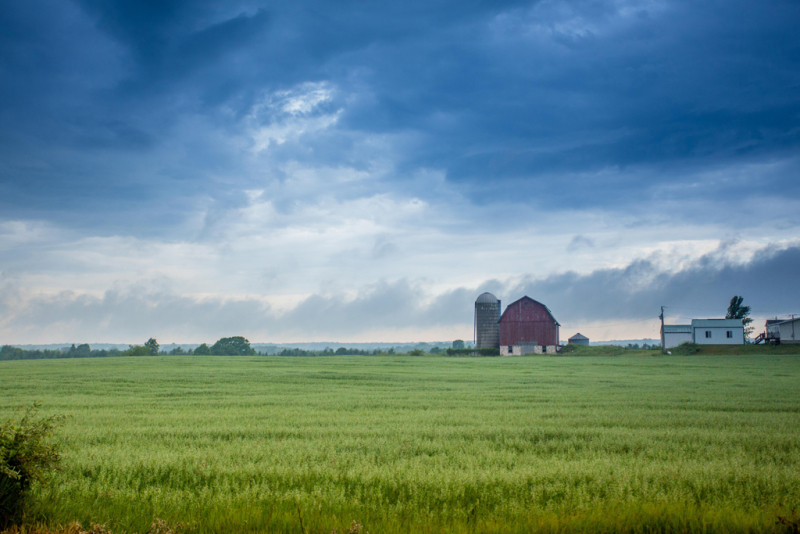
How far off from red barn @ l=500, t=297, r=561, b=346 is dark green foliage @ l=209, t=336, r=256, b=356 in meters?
52.5

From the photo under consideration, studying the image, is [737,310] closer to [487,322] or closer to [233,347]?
[487,322]

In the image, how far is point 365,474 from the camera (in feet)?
21.6

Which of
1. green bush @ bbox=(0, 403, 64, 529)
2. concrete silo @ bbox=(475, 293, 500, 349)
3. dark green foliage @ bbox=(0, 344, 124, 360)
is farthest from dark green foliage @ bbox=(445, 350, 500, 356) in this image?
green bush @ bbox=(0, 403, 64, 529)

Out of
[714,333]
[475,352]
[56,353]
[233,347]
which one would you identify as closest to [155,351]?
[233,347]

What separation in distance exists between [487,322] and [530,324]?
8897 millimetres

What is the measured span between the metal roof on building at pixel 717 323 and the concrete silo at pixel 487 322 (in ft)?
95.5

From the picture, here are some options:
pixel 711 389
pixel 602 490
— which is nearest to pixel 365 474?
pixel 602 490

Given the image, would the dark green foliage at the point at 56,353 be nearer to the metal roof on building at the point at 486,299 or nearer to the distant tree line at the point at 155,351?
the distant tree line at the point at 155,351

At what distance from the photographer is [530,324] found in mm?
75312

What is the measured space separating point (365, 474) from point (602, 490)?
312 cm

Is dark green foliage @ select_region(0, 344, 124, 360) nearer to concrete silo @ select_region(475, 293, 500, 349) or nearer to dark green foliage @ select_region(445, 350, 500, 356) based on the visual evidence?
dark green foliage @ select_region(445, 350, 500, 356)

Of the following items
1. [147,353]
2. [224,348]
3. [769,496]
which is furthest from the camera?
[224,348]

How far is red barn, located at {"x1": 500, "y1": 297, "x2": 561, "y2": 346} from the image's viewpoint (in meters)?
75.1

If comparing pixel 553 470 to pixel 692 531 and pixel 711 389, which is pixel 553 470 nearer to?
pixel 692 531
